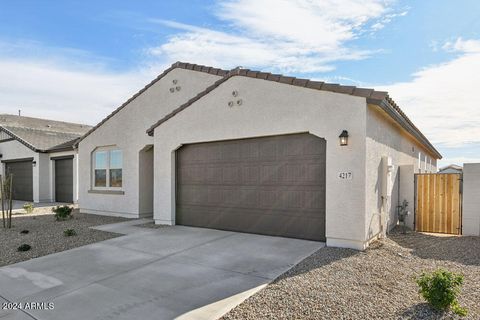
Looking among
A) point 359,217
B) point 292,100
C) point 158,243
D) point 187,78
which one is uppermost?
point 187,78

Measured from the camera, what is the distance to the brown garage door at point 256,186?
25.2 feet

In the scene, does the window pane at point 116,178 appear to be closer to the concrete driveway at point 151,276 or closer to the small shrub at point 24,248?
the concrete driveway at point 151,276

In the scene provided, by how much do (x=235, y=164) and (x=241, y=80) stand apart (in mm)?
2570

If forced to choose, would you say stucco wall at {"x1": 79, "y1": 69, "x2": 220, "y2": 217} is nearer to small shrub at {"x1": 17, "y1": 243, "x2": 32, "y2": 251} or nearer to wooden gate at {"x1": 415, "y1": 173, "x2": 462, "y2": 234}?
small shrub at {"x1": 17, "y1": 243, "x2": 32, "y2": 251}

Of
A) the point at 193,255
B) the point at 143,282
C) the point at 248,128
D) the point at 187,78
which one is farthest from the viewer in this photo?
the point at 187,78

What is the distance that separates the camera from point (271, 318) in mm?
3666

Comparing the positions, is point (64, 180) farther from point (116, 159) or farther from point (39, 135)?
point (116, 159)

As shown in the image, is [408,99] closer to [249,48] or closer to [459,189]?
[459,189]

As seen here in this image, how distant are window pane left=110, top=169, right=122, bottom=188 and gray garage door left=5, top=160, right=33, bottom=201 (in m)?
11.0

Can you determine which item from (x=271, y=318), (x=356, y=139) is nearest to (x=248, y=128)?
(x=356, y=139)

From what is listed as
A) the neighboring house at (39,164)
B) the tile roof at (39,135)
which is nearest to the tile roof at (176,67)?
the tile roof at (39,135)

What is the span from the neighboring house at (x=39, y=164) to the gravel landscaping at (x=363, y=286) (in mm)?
17616

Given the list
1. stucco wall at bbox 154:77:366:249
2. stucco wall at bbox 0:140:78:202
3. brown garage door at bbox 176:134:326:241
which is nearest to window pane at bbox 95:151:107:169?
stucco wall at bbox 154:77:366:249

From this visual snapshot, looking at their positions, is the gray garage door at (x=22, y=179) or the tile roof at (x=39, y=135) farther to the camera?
the gray garage door at (x=22, y=179)
